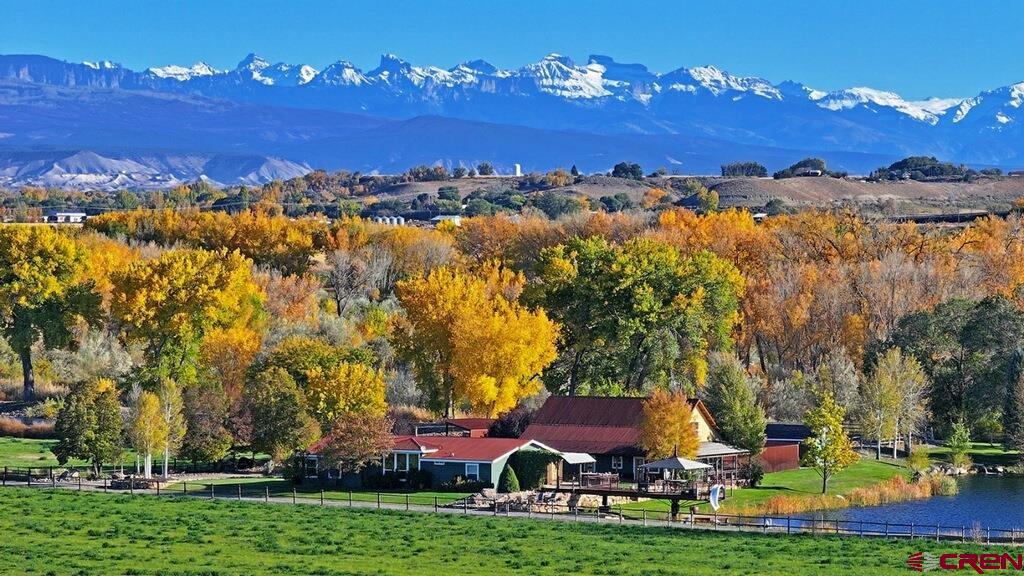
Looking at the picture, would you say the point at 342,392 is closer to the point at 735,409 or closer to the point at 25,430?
the point at 735,409

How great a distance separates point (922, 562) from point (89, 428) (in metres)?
39.1

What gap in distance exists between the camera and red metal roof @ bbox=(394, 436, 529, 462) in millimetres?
69625

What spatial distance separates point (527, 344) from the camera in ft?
283

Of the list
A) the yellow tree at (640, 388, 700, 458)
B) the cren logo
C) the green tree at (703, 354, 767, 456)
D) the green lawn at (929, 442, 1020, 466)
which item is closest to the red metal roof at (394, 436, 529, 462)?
the yellow tree at (640, 388, 700, 458)

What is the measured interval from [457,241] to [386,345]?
1975 inches

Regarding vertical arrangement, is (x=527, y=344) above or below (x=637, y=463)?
above

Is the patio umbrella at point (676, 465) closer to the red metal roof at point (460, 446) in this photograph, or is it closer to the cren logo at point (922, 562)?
the red metal roof at point (460, 446)

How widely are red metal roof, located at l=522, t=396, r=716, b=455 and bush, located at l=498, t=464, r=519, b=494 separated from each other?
6.16 m

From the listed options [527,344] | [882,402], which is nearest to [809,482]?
[882,402]

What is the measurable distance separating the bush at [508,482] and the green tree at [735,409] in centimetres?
1221

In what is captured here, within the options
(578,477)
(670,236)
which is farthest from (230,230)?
(578,477)

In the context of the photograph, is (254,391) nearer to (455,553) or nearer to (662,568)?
(455,553)

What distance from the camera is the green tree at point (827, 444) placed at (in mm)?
71875

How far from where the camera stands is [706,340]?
9369 cm
